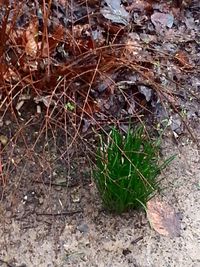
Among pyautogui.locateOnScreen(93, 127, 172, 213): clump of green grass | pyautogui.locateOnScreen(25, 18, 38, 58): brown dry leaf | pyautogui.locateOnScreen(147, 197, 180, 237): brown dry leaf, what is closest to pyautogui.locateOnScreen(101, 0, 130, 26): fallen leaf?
pyautogui.locateOnScreen(25, 18, 38, 58): brown dry leaf

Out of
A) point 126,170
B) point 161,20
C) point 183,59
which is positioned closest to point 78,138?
point 126,170

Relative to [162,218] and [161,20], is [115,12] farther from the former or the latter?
[162,218]

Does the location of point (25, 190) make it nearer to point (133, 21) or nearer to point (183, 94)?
point (183, 94)

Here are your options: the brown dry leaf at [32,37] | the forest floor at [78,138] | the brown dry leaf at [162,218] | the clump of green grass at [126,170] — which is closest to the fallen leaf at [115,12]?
the forest floor at [78,138]

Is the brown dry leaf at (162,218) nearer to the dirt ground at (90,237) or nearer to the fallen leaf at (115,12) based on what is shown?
the dirt ground at (90,237)

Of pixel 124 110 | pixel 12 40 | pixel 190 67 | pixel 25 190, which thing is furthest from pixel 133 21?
pixel 25 190

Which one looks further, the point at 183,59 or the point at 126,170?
the point at 183,59
